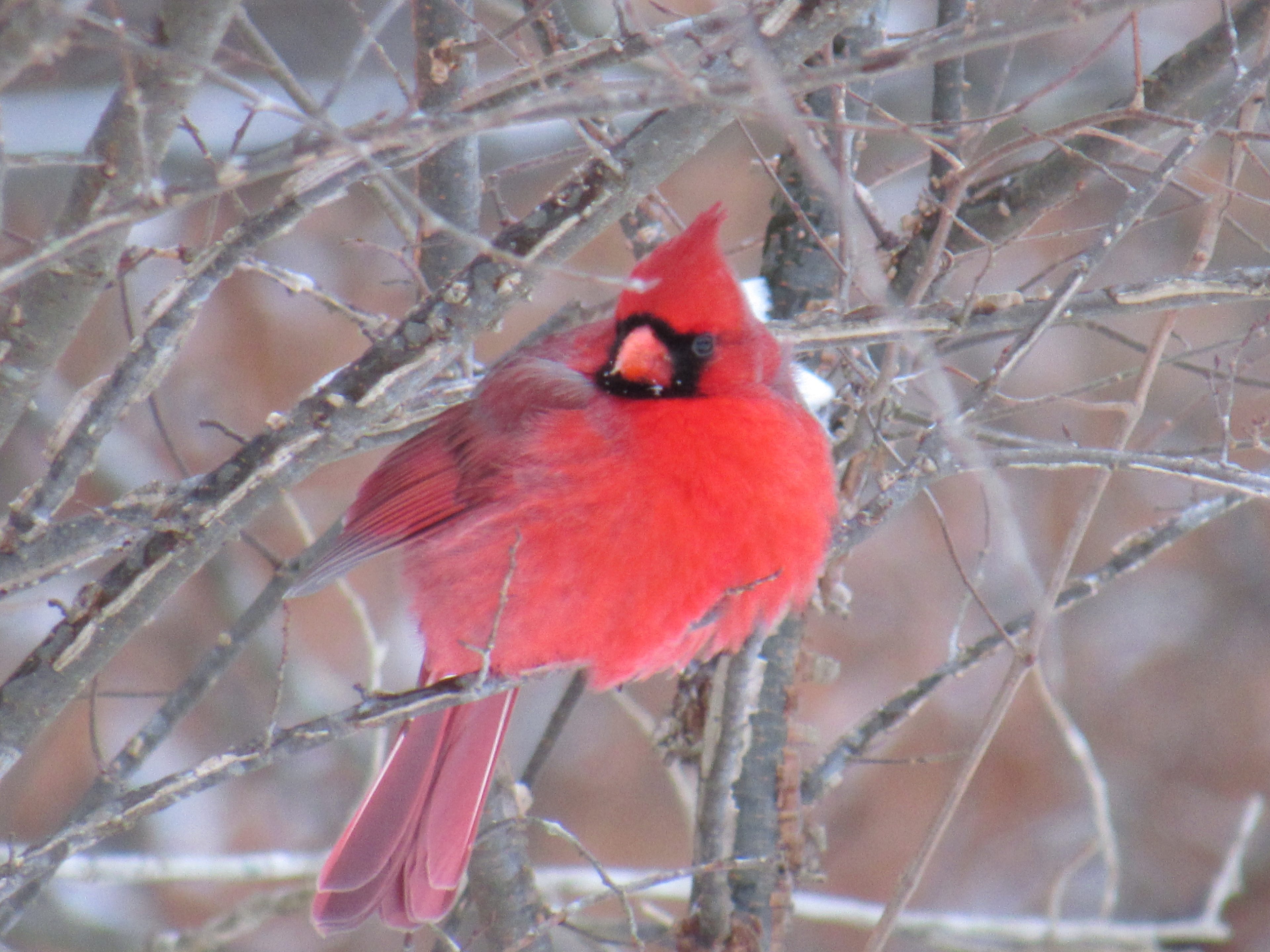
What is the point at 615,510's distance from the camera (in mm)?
2104

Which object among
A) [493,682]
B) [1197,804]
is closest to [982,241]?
[493,682]

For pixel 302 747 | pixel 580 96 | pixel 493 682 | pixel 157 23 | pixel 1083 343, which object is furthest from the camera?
pixel 1083 343

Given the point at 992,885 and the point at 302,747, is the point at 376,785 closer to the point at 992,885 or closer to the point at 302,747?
the point at 302,747

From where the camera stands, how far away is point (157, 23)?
1508 millimetres

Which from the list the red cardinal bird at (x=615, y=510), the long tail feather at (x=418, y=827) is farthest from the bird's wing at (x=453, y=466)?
the long tail feather at (x=418, y=827)

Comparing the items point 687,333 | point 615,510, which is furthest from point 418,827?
point 687,333

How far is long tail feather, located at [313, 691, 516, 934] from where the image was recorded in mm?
2537

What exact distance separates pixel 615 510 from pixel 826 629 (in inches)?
116

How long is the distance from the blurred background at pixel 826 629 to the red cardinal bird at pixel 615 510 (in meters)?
2.13

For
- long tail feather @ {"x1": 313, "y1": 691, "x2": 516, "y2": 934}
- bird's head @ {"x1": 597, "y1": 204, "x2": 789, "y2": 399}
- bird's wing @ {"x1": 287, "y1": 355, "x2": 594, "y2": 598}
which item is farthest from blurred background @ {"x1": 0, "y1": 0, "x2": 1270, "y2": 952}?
bird's head @ {"x1": 597, "y1": 204, "x2": 789, "y2": 399}

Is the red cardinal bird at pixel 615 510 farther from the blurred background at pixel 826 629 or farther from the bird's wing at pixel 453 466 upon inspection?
the blurred background at pixel 826 629

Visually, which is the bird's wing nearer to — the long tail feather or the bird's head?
the bird's head

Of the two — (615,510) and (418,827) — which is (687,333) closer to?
(615,510)

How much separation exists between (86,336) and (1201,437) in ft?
13.1
